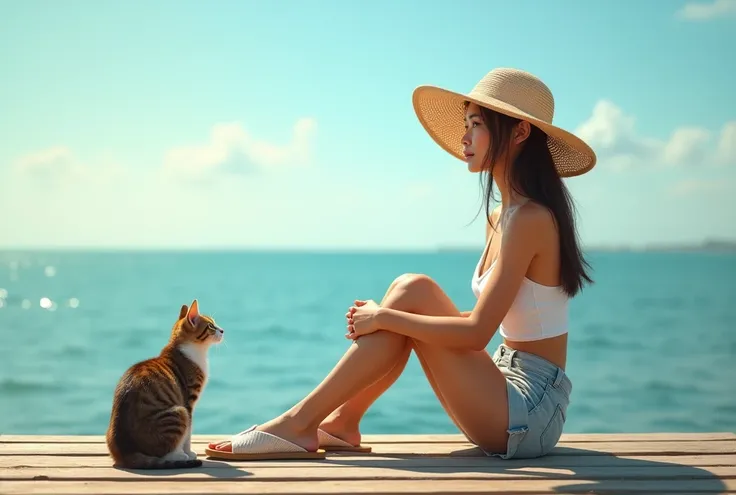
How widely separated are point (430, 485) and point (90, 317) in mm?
31380

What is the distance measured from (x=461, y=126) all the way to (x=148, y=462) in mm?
2137

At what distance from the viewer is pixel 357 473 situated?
10.0 feet

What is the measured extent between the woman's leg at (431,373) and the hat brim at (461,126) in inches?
30.6

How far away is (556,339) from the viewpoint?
3436 millimetres

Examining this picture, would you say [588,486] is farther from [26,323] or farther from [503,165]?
[26,323]

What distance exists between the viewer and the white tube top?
3.36m

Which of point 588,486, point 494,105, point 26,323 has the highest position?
point 26,323

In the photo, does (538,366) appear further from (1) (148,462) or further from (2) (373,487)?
(1) (148,462)

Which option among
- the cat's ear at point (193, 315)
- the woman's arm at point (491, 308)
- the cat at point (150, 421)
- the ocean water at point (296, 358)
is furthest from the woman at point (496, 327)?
the ocean water at point (296, 358)

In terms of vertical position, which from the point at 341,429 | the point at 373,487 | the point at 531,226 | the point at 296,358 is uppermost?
the point at 296,358

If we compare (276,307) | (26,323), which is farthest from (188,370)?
(276,307)

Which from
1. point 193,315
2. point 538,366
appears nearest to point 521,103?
point 538,366

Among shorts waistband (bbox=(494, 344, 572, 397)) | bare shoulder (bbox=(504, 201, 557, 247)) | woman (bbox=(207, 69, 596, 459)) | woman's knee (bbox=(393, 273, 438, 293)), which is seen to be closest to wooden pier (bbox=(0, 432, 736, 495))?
woman (bbox=(207, 69, 596, 459))

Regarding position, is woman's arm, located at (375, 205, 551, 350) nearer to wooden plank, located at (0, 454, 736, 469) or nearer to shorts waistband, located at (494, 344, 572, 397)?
shorts waistband, located at (494, 344, 572, 397)
